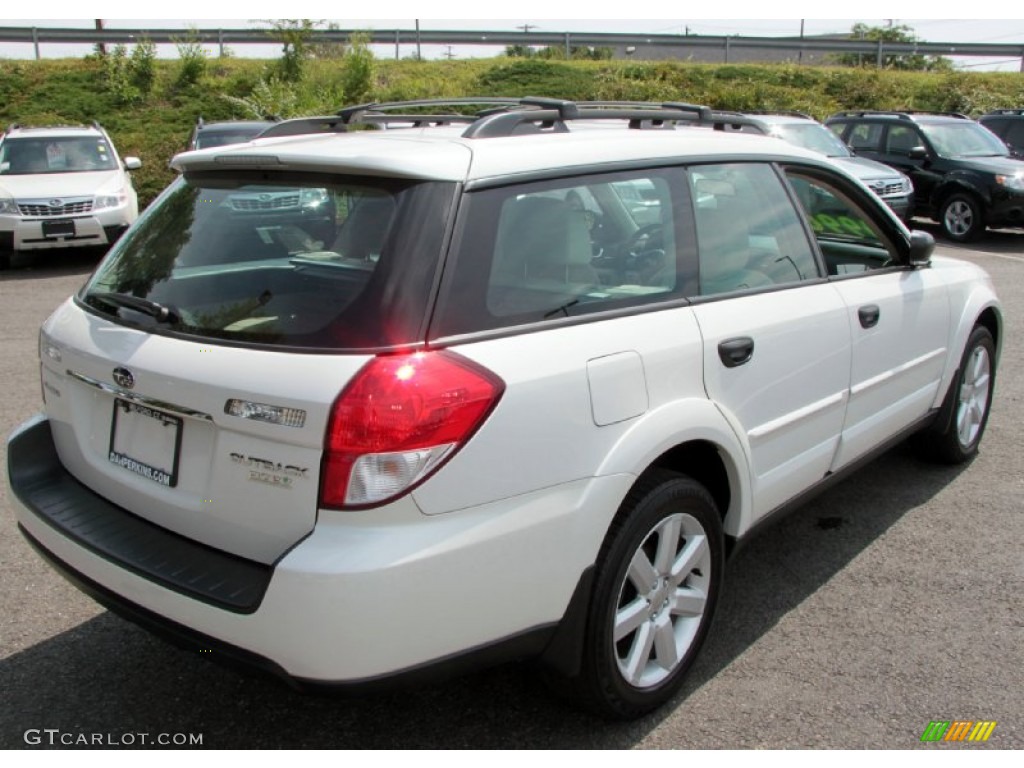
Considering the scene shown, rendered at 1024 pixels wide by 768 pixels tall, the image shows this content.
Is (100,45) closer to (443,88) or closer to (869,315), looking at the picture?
(443,88)

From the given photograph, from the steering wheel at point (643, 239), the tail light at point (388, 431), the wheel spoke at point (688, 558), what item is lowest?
the wheel spoke at point (688, 558)

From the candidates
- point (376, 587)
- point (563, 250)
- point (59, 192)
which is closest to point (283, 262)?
point (563, 250)

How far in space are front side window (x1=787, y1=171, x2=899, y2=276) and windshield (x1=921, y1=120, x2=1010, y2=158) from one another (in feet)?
39.7

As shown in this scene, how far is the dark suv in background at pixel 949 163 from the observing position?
14250 mm

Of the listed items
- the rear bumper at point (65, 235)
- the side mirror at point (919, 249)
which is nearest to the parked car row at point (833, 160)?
the rear bumper at point (65, 235)

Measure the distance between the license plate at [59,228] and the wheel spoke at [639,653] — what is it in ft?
36.2

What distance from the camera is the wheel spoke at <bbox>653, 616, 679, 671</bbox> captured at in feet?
9.50

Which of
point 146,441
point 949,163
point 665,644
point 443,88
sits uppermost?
point 443,88

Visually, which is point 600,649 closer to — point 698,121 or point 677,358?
point 677,358

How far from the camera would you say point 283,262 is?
106 inches

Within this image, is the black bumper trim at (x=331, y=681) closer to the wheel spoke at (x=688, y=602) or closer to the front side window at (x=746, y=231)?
the wheel spoke at (x=688, y=602)

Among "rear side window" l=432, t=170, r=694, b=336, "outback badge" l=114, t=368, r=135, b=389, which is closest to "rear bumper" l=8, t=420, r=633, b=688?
"outback badge" l=114, t=368, r=135, b=389

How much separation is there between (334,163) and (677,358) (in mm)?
1128

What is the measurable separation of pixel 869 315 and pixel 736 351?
40.1 inches
